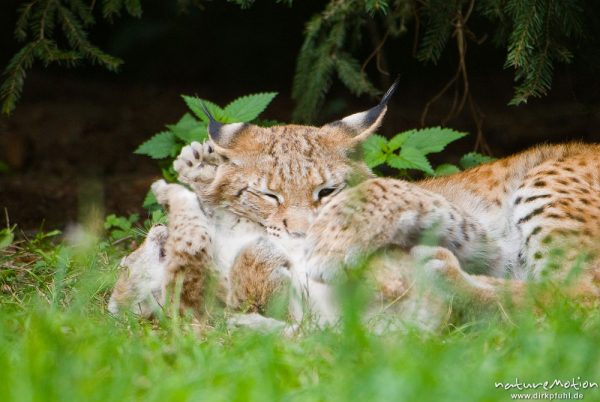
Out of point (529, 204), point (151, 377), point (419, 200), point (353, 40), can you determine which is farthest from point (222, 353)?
point (353, 40)

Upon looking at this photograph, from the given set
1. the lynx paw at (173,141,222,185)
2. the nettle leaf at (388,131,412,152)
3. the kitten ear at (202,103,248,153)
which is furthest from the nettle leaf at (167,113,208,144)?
the nettle leaf at (388,131,412,152)

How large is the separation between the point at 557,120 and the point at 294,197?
15.4 ft

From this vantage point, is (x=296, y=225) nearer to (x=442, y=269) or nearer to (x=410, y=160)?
(x=442, y=269)

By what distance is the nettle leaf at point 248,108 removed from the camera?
5.07 m

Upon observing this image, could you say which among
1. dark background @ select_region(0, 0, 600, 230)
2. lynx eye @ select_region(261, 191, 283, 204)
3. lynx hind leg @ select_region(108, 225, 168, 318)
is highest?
lynx eye @ select_region(261, 191, 283, 204)

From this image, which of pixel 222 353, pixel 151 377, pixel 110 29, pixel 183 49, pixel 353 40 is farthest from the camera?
pixel 183 49

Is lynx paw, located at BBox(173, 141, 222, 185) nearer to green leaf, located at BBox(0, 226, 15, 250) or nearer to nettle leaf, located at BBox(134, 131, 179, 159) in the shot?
nettle leaf, located at BBox(134, 131, 179, 159)

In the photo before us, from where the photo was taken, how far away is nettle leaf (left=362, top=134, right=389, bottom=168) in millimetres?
4964

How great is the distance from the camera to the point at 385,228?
11.7 feet

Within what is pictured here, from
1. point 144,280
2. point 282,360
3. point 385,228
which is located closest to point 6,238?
point 144,280

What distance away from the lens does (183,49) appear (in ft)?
28.7

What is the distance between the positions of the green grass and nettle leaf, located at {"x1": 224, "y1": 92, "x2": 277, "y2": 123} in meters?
1.96

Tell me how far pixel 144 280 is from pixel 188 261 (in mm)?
324

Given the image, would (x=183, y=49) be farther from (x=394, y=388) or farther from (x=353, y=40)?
(x=394, y=388)
